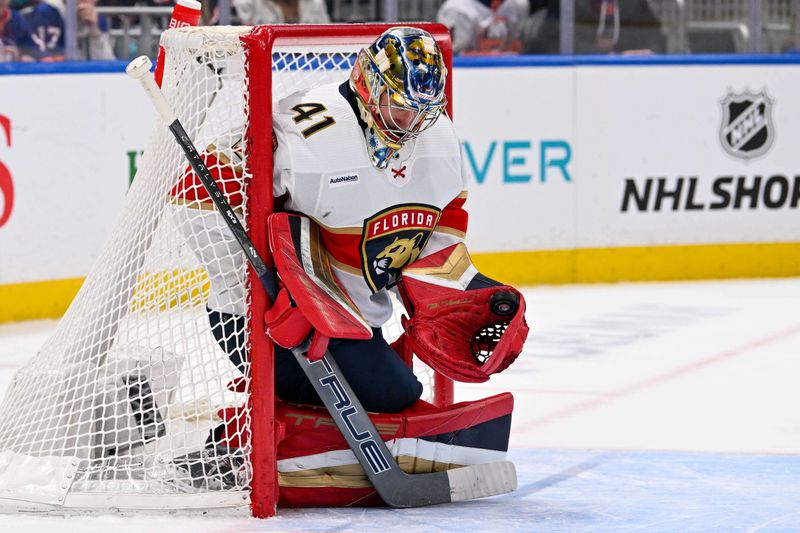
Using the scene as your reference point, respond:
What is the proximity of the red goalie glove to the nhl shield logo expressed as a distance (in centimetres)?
361

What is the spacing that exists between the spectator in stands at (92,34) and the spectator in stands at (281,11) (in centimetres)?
54

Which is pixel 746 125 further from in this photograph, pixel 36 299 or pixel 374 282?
pixel 374 282

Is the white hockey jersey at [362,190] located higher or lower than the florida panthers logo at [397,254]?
higher

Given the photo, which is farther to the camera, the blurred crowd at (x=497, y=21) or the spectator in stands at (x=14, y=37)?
the blurred crowd at (x=497, y=21)

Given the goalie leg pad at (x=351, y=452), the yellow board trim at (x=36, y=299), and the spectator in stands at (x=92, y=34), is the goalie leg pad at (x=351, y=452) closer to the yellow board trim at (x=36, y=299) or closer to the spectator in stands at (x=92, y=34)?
the yellow board trim at (x=36, y=299)

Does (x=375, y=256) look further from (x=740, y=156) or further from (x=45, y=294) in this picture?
(x=740, y=156)

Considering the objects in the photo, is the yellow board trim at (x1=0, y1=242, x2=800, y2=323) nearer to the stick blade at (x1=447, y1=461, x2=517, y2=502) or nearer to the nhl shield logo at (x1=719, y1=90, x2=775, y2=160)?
the nhl shield logo at (x1=719, y1=90, x2=775, y2=160)

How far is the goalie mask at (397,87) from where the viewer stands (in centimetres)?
263

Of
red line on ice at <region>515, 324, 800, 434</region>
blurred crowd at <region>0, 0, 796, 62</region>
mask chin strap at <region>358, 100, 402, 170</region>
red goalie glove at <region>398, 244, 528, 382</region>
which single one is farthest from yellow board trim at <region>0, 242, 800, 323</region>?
Result: mask chin strap at <region>358, 100, 402, 170</region>

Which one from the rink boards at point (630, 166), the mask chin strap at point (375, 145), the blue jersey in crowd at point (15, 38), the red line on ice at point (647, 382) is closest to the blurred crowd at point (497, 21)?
the rink boards at point (630, 166)

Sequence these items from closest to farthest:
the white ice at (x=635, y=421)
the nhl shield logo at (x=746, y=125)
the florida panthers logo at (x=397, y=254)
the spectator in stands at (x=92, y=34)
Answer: the white ice at (x=635, y=421), the florida panthers logo at (x=397, y=254), the spectator in stands at (x=92, y=34), the nhl shield logo at (x=746, y=125)

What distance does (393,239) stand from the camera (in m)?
2.84

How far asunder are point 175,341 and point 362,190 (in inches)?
19.4

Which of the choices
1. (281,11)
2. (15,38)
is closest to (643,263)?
(281,11)
